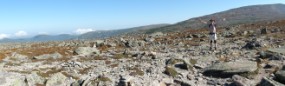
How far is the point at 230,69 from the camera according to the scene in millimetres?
24688

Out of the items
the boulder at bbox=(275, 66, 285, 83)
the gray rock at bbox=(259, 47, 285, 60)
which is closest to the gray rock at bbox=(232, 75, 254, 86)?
the boulder at bbox=(275, 66, 285, 83)

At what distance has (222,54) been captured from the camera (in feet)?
112

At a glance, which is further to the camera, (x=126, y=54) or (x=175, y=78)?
(x=126, y=54)

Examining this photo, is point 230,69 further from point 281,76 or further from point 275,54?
point 275,54

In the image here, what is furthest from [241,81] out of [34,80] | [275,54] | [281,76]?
[34,80]

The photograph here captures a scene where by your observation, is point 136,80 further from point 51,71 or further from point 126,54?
point 126,54

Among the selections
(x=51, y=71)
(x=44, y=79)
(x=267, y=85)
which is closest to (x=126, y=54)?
(x=51, y=71)

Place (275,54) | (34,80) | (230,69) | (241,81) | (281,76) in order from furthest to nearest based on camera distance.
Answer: (275,54) < (34,80) < (230,69) < (241,81) < (281,76)

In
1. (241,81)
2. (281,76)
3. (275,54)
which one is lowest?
(241,81)

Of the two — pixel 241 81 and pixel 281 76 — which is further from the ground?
pixel 281 76

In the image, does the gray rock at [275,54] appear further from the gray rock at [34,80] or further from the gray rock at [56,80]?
the gray rock at [34,80]

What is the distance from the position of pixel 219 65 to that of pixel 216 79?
7.73 ft

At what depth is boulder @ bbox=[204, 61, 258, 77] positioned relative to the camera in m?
24.2

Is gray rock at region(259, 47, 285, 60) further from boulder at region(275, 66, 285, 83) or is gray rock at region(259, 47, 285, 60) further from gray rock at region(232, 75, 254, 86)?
boulder at region(275, 66, 285, 83)
